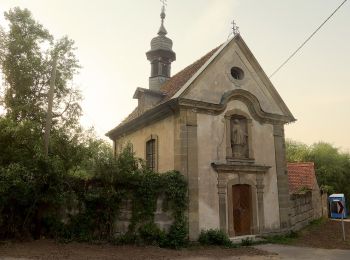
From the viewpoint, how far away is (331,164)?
40062mm

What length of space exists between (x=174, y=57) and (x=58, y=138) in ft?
37.5

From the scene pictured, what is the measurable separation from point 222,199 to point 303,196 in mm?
7481

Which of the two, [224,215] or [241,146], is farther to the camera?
[241,146]

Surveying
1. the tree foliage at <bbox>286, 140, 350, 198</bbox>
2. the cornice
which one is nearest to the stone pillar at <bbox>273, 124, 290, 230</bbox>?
the cornice

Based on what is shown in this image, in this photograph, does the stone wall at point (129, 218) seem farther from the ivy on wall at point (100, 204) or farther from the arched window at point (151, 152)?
the arched window at point (151, 152)

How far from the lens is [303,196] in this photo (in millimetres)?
19281

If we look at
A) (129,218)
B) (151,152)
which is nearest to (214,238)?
(129,218)

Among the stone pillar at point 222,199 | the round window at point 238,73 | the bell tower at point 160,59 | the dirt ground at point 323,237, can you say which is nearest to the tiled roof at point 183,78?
the round window at point 238,73

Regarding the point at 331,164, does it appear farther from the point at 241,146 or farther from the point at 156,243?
the point at 156,243

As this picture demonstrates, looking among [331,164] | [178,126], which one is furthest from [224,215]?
[331,164]

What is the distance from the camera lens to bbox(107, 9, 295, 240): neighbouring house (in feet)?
45.5

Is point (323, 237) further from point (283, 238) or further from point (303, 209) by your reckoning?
point (303, 209)

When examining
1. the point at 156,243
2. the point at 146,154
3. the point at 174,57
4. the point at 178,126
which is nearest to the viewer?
the point at 156,243

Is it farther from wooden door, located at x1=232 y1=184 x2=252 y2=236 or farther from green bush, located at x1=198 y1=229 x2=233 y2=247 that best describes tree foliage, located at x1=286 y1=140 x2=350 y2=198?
green bush, located at x1=198 y1=229 x2=233 y2=247
